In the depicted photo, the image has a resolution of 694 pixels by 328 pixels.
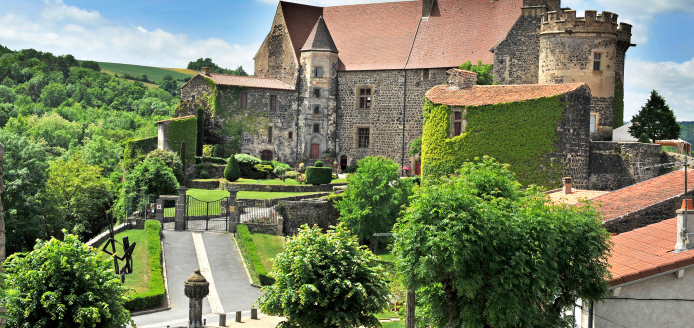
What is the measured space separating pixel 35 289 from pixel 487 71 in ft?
121

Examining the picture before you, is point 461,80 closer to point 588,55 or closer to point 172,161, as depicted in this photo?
point 588,55

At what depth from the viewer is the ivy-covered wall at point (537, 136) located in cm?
3622

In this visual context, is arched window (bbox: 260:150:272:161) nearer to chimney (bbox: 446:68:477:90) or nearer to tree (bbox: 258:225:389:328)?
chimney (bbox: 446:68:477:90)

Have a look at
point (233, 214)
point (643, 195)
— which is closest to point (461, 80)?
point (233, 214)

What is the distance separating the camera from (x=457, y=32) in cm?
5469

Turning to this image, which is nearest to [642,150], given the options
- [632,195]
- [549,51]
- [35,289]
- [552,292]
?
[549,51]

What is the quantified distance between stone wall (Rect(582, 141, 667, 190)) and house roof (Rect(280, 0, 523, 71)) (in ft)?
50.6

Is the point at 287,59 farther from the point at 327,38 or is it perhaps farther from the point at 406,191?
the point at 406,191

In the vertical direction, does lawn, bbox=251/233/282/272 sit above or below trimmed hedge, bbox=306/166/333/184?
below

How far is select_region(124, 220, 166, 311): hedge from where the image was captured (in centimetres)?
2529

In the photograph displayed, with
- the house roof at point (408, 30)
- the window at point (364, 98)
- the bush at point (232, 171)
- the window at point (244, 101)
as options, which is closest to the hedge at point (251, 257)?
the bush at point (232, 171)

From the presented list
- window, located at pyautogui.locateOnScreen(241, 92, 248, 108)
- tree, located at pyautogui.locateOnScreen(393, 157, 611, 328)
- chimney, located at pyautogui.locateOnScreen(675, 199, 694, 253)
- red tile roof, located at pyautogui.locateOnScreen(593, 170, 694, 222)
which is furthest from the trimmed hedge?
chimney, located at pyautogui.locateOnScreen(675, 199, 694, 253)

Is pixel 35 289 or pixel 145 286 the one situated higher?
pixel 35 289

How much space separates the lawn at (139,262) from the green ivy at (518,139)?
15.1 meters
